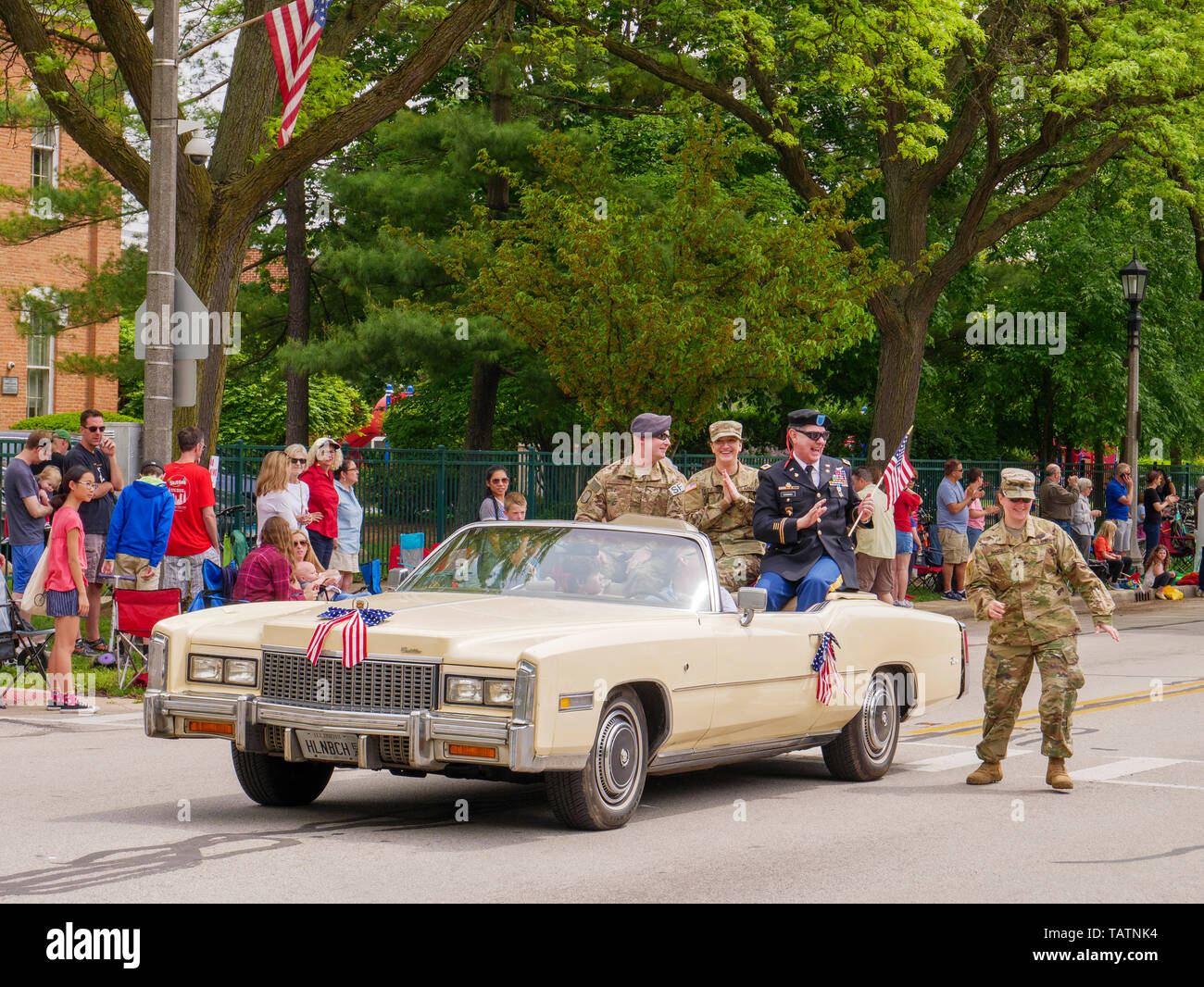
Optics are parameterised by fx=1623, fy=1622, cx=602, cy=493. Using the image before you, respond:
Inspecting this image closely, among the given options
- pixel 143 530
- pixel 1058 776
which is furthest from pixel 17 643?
pixel 1058 776

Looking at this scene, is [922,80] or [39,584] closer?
[39,584]

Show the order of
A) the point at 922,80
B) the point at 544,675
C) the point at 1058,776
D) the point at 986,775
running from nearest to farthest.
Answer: the point at 544,675 < the point at 1058,776 < the point at 986,775 < the point at 922,80

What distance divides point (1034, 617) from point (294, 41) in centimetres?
892

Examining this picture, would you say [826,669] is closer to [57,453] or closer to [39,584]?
[39,584]

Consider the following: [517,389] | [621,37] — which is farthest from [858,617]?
[517,389]

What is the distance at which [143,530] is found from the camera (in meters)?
13.1

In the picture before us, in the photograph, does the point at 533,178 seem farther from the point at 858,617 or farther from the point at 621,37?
the point at 858,617

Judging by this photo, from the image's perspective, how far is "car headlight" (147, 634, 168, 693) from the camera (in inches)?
317

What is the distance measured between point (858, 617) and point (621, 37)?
675 inches

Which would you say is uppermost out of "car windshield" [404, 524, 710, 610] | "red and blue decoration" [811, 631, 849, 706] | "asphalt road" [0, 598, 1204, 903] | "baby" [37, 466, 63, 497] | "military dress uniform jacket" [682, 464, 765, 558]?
"baby" [37, 466, 63, 497]

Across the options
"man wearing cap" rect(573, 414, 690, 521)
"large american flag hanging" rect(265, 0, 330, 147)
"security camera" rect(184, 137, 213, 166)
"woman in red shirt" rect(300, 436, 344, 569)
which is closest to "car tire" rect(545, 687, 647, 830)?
"man wearing cap" rect(573, 414, 690, 521)

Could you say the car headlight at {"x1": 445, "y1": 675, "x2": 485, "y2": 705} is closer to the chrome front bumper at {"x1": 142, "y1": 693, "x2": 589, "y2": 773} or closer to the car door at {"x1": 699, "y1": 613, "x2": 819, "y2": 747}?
the chrome front bumper at {"x1": 142, "y1": 693, "x2": 589, "y2": 773}

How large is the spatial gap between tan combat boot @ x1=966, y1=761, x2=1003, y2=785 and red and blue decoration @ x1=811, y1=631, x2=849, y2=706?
1133mm

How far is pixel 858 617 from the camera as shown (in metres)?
9.58
